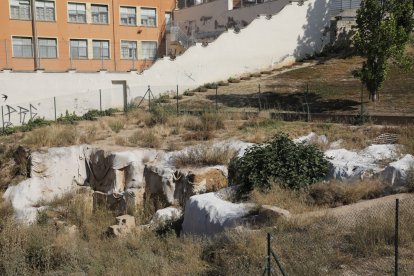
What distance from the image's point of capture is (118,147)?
20141 millimetres

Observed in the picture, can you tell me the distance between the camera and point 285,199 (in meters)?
11.7

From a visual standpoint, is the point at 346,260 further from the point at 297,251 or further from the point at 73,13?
the point at 73,13

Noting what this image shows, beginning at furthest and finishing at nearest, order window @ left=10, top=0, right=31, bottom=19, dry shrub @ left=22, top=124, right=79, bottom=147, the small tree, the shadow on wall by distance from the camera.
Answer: window @ left=10, top=0, right=31, bottom=19 < the shadow on wall < the small tree < dry shrub @ left=22, top=124, right=79, bottom=147

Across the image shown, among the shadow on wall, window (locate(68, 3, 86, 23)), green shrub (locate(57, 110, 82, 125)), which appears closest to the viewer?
green shrub (locate(57, 110, 82, 125))

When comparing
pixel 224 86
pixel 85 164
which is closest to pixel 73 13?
pixel 224 86

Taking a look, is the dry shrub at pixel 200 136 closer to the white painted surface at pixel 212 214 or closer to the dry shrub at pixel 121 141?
the dry shrub at pixel 121 141

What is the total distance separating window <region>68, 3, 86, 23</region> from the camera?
145ft

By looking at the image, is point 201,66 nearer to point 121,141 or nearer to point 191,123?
point 191,123

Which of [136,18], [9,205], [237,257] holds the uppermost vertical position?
[136,18]

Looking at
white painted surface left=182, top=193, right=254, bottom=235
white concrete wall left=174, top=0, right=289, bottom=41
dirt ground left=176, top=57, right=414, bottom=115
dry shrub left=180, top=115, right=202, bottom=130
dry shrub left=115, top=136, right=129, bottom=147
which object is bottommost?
white painted surface left=182, top=193, right=254, bottom=235

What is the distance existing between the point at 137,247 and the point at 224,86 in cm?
2613

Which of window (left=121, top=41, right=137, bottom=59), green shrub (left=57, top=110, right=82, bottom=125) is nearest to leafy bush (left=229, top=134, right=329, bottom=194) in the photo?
green shrub (left=57, top=110, right=82, bottom=125)

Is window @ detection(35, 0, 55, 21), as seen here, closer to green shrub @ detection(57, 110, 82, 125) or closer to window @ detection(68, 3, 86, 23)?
window @ detection(68, 3, 86, 23)

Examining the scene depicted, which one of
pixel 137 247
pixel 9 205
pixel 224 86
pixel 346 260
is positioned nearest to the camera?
pixel 346 260
